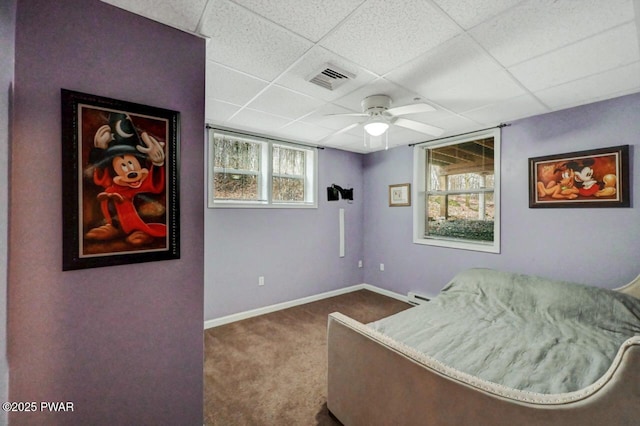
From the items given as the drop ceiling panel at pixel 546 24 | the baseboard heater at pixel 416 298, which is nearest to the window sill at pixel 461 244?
the baseboard heater at pixel 416 298

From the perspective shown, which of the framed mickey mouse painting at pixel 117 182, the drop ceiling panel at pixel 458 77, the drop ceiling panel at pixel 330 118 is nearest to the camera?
the framed mickey mouse painting at pixel 117 182

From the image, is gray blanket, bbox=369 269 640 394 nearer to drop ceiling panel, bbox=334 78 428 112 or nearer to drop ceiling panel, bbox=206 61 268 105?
drop ceiling panel, bbox=334 78 428 112

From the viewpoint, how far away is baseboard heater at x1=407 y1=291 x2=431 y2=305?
390cm

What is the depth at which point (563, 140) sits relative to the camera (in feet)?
9.08

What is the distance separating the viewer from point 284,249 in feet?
12.9

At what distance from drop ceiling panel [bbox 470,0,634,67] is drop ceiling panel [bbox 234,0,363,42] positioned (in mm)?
819

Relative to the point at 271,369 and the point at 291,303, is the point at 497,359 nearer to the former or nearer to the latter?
the point at 271,369

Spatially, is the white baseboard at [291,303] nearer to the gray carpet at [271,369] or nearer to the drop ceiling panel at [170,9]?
the gray carpet at [271,369]

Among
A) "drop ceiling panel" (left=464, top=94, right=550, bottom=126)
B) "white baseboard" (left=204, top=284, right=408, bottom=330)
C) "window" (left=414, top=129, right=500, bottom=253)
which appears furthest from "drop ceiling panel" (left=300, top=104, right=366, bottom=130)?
"white baseboard" (left=204, top=284, right=408, bottom=330)

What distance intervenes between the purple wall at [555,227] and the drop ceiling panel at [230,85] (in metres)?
2.78

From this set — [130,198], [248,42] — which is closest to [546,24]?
[248,42]

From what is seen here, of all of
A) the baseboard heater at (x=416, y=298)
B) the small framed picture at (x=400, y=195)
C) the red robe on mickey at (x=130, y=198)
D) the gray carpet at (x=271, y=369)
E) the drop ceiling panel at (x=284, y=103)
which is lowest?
the gray carpet at (x=271, y=369)

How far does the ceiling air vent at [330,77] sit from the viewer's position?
196 cm

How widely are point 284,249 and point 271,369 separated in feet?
5.86
